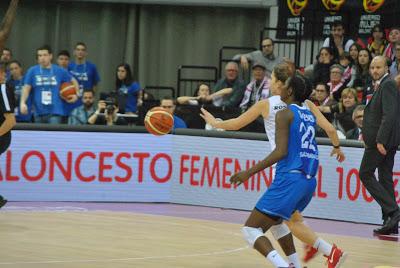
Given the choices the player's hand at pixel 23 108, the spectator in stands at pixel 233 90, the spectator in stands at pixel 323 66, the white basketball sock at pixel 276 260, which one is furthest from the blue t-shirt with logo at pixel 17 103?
the white basketball sock at pixel 276 260

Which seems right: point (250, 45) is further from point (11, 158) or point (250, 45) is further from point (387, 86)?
point (387, 86)

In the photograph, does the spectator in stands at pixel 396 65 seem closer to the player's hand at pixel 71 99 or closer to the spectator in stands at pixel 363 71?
A: the spectator in stands at pixel 363 71

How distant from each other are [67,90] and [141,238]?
18.8 feet

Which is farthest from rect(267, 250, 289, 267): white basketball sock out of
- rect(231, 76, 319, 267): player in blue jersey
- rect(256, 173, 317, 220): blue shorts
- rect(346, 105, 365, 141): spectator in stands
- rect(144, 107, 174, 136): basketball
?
rect(346, 105, 365, 141): spectator in stands

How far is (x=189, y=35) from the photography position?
2470 cm

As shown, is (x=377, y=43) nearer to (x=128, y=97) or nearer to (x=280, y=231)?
(x=128, y=97)

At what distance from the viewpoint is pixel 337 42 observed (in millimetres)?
19391

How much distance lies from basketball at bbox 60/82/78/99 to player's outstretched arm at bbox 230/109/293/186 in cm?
893

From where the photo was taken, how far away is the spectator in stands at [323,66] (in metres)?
18.8

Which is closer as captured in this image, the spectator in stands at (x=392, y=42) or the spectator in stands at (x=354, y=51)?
the spectator in stands at (x=392, y=42)

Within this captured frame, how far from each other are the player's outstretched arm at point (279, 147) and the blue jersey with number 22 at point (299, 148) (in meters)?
0.08

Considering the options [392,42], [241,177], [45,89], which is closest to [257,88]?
[392,42]

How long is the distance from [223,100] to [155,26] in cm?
630

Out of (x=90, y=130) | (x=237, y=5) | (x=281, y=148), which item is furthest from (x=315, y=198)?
(x=237, y=5)
